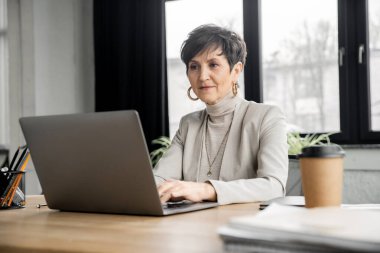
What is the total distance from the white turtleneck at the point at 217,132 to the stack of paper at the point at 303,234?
1.33m

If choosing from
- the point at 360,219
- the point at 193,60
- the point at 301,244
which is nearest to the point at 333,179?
the point at 360,219

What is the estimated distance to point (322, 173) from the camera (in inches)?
42.1

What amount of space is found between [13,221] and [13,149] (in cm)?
378

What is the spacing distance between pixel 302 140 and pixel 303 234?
318cm

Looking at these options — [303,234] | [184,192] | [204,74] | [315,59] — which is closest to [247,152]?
[204,74]

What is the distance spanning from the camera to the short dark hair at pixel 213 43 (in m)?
2.18

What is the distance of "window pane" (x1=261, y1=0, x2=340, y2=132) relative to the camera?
4.00 m

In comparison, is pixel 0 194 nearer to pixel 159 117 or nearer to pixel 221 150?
pixel 221 150

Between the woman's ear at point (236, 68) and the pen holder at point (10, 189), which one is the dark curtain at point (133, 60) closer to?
the woman's ear at point (236, 68)

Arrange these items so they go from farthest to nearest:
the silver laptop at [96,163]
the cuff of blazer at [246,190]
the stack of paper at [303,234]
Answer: the cuff of blazer at [246,190] < the silver laptop at [96,163] < the stack of paper at [303,234]

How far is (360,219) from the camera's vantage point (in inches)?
31.4

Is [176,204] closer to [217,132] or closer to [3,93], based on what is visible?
[217,132]

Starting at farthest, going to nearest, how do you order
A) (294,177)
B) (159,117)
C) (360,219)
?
(159,117) < (294,177) < (360,219)

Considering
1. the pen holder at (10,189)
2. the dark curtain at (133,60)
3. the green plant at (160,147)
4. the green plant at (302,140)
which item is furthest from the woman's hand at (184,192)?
the dark curtain at (133,60)
